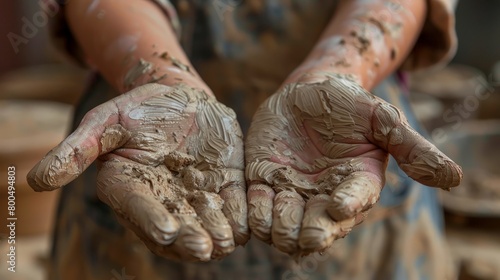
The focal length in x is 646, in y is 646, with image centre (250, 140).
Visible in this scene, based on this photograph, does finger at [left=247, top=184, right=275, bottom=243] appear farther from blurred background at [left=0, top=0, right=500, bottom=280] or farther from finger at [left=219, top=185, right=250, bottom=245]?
blurred background at [left=0, top=0, right=500, bottom=280]

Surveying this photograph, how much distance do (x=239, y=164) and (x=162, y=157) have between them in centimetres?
8

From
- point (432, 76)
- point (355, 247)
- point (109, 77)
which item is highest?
point (109, 77)

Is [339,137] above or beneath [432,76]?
above

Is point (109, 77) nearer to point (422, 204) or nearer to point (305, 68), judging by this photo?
point (305, 68)

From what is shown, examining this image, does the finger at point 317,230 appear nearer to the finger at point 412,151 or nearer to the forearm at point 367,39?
the finger at point 412,151

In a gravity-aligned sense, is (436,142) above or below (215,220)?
below

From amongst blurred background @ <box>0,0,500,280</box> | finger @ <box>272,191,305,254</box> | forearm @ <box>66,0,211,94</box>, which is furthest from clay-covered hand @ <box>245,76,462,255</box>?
blurred background @ <box>0,0,500,280</box>

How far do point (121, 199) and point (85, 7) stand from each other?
348mm

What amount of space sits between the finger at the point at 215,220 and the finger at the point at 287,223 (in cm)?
4

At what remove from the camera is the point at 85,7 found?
797 millimetres

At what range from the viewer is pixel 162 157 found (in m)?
0.60

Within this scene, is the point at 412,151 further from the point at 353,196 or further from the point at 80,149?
the point at 80,149

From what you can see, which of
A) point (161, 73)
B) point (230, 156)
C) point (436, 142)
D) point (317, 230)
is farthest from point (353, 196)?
point (436, 142)

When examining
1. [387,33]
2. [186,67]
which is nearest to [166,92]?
[186,67]
